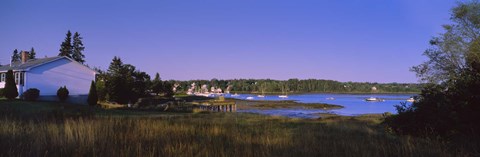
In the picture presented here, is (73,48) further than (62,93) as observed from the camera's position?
Yes

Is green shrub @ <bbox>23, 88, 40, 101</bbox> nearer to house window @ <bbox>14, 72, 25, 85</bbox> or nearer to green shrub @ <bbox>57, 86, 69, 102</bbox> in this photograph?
green shrub @ <bbox>57, 86, 69, 102</bbox>

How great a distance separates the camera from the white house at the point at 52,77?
39.1 metres

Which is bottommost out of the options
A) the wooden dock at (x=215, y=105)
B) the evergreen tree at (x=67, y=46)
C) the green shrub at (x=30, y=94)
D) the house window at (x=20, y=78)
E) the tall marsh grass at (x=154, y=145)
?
the wooden dock at (x=215, y=105)

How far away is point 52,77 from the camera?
1618 inches

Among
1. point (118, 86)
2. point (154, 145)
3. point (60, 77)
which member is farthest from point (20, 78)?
point (154, 145)

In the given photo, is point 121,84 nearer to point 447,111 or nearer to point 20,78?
point 20,78

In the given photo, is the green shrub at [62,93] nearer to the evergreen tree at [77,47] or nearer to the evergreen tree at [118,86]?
the evergreen tree at [118,86]

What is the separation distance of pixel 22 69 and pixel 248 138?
124 feet

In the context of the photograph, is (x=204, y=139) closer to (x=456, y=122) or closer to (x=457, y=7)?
(x=456, y=122)

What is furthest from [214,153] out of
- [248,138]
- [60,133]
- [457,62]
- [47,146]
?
[457,62]

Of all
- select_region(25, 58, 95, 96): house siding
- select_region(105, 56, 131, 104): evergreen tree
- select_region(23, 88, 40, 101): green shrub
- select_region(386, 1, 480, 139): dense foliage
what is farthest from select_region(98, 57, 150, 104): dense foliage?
select_region(386, 1, 480, 139): dense foliage

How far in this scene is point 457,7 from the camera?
1207 inches

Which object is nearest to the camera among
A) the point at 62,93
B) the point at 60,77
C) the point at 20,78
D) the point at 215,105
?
the point at 20,78

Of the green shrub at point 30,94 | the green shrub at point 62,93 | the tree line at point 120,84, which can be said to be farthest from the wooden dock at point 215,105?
the green shrub at point 30,94
